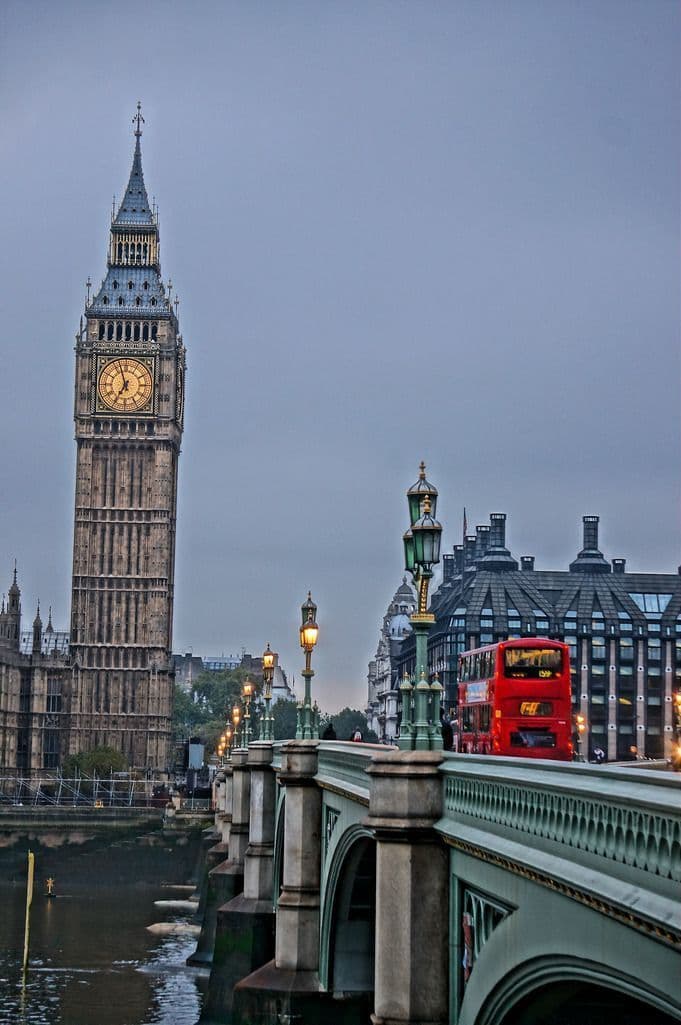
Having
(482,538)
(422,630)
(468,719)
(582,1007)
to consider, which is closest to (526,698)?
(468,719)

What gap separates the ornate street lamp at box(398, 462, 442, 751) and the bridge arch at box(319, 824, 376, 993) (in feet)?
40.6

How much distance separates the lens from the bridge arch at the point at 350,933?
33.6 meters

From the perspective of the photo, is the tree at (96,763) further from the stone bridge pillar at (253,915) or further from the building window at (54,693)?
the stone bridge pillar at (253,915)

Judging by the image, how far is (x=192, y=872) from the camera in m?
125

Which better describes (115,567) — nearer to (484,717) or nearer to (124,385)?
(124,385)

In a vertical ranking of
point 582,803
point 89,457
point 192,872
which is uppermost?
point 89,457

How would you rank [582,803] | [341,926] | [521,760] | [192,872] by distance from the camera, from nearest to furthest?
[582,803]
[521,760]
[341,926]
[192,872]

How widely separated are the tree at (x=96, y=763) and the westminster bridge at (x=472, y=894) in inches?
4593

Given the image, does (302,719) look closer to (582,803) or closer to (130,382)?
(582,803)

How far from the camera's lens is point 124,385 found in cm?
16575

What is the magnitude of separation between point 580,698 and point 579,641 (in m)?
5.30

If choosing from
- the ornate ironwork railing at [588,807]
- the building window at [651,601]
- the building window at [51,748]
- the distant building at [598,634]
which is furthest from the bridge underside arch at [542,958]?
the building window at [51,748]

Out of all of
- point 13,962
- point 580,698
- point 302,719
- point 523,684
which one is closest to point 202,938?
point 13,962

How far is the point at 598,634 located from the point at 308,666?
397ft
